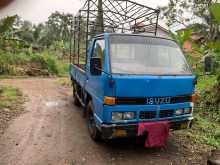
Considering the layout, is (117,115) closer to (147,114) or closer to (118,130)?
(118,130)

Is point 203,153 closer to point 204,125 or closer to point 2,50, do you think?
point 204,125

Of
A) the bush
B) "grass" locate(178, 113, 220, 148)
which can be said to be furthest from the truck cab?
the bush

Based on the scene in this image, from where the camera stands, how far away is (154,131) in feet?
14.1

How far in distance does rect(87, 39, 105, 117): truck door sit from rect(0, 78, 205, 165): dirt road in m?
0.76

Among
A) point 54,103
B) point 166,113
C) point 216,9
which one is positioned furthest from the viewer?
point 54,103

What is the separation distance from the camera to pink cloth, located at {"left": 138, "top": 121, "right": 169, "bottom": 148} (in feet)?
13.8

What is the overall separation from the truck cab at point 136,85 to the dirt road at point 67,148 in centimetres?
42

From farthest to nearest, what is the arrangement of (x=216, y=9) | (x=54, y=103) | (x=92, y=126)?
1. (x=54, y=103)
2. (x=92, y=126)
3. (x=216, y=9)

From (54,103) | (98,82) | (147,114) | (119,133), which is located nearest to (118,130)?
(119,133)

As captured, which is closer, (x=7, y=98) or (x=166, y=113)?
(x=166, y=113)

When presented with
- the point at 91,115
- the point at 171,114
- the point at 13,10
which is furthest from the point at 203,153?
the point at 13,10

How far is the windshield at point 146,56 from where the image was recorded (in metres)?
4.52

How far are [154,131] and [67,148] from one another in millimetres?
1574

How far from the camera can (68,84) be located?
12.8 metres
